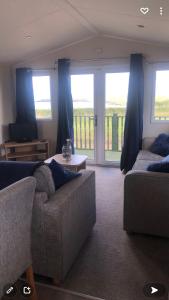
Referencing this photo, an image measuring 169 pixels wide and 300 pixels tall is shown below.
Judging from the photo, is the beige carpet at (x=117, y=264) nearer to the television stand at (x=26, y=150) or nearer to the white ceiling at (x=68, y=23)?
the white ceiling at (x=68, y=23)

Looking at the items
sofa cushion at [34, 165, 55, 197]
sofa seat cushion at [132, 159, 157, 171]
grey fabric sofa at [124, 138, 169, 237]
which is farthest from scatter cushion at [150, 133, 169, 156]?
sofa cushion at [34, 165, 55, 197]

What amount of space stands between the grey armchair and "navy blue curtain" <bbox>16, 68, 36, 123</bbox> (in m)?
3.99

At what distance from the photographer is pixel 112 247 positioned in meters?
2.39

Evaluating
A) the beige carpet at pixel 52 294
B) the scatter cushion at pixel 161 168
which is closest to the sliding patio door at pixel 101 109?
the scatter cushion at pixel 161 168

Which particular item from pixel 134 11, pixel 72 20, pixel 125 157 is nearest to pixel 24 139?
pixel 125 157

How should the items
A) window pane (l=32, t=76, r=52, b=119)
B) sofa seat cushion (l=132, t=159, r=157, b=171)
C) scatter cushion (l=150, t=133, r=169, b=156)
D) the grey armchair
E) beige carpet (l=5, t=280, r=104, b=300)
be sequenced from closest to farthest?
the grey armchair, beige carpet (l=5, t=280, r=104, b=300), sofa seat cushion (l=132, t=159, r=157, b=171), scatter cushion (l=150, t=133, r=169, b=156), window pane (l=32, t=76, r=52, b=119)

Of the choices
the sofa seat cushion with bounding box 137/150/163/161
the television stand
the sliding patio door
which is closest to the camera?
the sofa seat cushion with bounding box 137/150/163/161

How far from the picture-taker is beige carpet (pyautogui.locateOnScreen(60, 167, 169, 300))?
188 centimetres

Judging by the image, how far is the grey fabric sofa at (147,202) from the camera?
233 centimetres

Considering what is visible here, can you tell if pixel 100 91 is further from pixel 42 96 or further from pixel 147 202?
pixel 147 202

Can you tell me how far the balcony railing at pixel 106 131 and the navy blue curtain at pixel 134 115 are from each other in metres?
0.50

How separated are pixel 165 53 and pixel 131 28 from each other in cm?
97

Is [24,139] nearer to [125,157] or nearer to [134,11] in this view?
[125,157]

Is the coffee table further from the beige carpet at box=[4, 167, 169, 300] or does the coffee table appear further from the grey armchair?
the grey armchair
